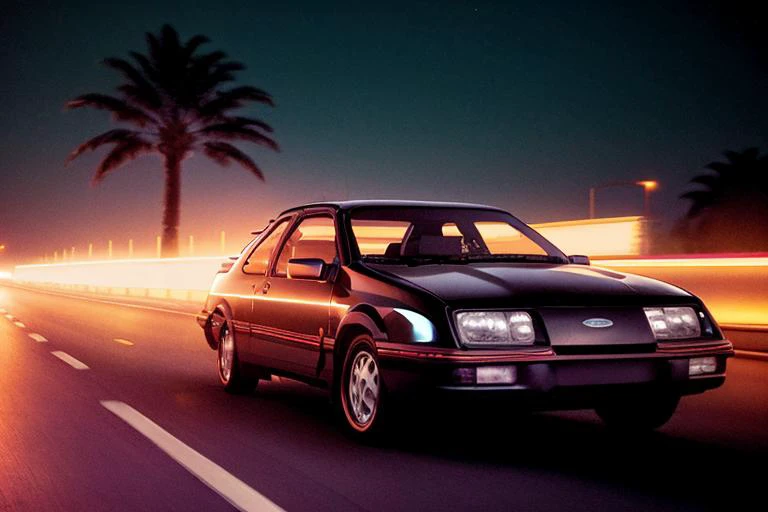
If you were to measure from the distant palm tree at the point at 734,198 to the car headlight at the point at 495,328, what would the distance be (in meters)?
47.2

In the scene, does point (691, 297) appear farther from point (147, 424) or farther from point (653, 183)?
point (653, 183)

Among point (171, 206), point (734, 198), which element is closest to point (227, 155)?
point (171, 206)

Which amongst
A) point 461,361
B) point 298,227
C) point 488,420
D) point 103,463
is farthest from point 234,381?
point 461,361

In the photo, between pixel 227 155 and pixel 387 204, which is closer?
pixel 387 204

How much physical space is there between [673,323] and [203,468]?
289 centimetres

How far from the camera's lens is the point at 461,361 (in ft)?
20.1

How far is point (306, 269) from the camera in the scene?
7551 millimetres

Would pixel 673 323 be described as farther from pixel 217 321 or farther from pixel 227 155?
pixel 227 155

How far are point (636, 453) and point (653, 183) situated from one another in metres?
28.1

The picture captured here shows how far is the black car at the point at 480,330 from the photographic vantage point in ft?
20.3

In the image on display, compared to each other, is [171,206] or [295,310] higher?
[171,206]

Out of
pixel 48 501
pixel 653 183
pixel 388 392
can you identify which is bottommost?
pixel 48 501

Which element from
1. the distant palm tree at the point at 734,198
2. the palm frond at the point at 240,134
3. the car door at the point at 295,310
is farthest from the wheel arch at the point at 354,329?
the distant palm tree at the point at 734,198

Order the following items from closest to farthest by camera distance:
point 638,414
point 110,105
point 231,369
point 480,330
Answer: point 480,330, point 638,414, point 231,369, point 110,105
